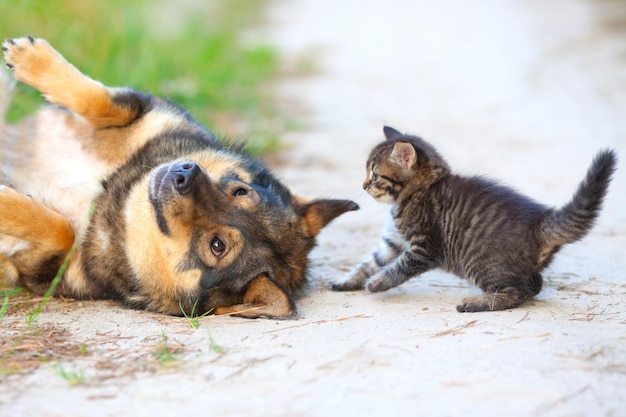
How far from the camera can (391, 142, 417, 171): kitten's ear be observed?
4652mm

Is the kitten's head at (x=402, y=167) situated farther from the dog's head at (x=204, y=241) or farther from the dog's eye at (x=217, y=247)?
the dog's eye at (x=217, y=247)

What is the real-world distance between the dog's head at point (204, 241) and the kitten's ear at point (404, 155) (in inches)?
28.6

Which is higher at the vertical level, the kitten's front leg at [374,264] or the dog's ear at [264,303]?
the kitten's front leg at [374,264]

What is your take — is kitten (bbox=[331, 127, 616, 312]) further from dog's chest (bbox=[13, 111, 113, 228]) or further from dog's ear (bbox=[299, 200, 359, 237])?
dog's chest (bbox=[13, 111, 113, 228])

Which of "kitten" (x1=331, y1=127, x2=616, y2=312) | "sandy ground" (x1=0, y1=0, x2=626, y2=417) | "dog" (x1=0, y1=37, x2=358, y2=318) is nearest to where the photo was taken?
"sandy ground" (x1=0, y1=0, x2=626, y2=417)

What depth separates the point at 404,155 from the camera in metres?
4.69

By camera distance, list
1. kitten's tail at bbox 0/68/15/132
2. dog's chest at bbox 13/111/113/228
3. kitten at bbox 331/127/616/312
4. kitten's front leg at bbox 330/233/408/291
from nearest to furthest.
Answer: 1. kitten at bbox 331/127/616/312
2. kitten's front leg at bbox 330/233/408/291
3. dog's chest at bbox 13/111/113/228
4. kitten's tail at bbox 0/68/15/132

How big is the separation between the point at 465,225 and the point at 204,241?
1.41 m

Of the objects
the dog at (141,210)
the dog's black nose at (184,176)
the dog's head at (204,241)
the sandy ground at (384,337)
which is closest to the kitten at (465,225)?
the sandy ground at (384,337)

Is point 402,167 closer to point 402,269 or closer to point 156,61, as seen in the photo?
point 402,269

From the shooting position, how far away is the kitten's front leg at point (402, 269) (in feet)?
14.6

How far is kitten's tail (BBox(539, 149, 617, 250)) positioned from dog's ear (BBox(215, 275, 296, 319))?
137 centimetres

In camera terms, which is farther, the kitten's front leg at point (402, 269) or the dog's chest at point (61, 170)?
the dog's chest at point (61, 170)

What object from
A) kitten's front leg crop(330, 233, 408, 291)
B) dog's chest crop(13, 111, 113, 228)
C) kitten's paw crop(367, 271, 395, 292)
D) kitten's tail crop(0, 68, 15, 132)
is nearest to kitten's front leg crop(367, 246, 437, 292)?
kitten's paw crop(367, 271, 395, 292)
